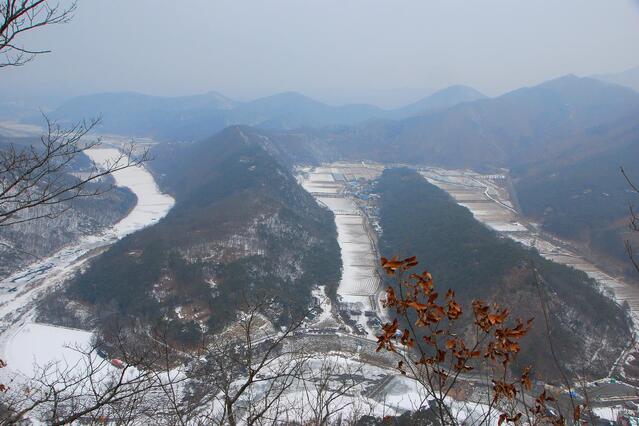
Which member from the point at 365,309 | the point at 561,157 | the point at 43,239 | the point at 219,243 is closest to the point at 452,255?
the point at 365,309

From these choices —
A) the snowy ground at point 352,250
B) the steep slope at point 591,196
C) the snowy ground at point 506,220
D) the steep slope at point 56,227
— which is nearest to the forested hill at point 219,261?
the snowy ground at point 352,250

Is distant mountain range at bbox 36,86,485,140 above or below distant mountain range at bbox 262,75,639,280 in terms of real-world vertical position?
above

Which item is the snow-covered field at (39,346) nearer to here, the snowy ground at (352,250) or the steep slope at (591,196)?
the snowy ground at (352,250)

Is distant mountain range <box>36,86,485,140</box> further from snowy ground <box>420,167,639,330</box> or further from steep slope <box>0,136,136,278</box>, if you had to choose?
snowy ground <box>420,167,639,330</box>

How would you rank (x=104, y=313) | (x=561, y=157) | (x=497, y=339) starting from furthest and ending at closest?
(x=561, y=157) → (x=104, y=313) → (x=497, y=339)

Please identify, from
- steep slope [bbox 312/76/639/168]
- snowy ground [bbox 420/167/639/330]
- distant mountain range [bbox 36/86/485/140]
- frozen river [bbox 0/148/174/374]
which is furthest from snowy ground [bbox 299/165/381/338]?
distant mountain range [bbox 36/86/485/140]

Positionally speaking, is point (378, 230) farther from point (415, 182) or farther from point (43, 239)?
point (43, 239)

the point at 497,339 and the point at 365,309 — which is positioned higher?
the point at 497,339

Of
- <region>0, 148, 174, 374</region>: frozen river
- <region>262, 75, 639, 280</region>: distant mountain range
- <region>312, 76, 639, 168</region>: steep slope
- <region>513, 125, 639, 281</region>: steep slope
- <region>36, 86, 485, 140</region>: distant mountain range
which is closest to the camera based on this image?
<region>0, 148, 174, 374</region>: frozen river
